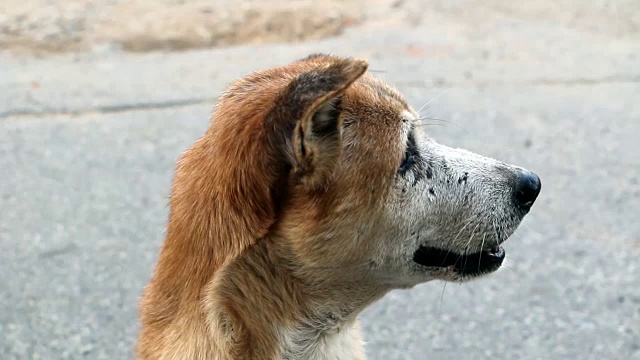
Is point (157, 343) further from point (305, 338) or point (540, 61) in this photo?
point (540, 61)

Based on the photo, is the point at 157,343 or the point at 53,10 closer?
the point at 157,343

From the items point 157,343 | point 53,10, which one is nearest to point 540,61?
point 53,10

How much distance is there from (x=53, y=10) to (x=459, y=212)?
7.74 metres

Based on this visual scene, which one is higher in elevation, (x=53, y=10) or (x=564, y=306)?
(x=564, y=306)

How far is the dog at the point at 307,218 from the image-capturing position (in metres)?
2.34

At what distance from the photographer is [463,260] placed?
8.59 feet

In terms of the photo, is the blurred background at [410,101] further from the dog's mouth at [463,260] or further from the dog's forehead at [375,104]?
the dog's mouth at [463,260]

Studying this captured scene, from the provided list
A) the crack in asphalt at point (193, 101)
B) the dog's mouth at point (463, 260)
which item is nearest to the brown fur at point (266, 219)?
the dog's mouth at point (463, 260)

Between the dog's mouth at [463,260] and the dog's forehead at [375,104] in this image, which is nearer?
the dog's forehead at [375,104]

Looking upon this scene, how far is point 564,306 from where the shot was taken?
434 centimetres

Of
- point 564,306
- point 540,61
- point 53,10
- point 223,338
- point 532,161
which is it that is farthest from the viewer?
point 53,10

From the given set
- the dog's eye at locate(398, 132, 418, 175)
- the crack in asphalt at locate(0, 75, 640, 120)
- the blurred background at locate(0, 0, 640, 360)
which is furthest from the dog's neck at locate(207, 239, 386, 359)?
the crack in asphalt at locate(0, 75, 640, 120)

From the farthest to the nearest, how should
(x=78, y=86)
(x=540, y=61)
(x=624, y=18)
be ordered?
(x=624, y=18) → (x=540, y=61) → (x=78, y=86)

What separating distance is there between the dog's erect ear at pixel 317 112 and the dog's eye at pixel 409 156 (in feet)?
0.83
